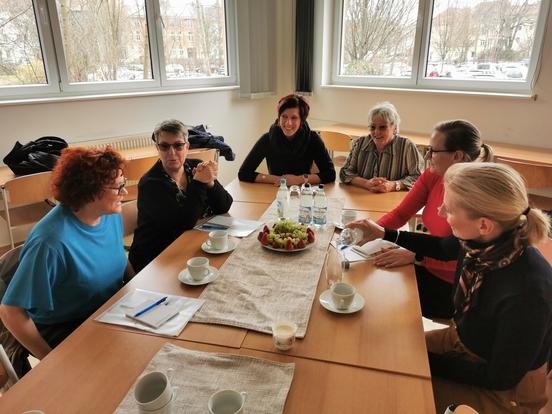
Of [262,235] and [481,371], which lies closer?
[481,371]

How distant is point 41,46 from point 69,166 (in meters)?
2.55

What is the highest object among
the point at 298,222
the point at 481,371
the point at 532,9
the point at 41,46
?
the point at 532,9

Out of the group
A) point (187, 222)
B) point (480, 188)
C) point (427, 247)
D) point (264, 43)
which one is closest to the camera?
point (480, 188)

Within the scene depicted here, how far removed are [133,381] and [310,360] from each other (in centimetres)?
44

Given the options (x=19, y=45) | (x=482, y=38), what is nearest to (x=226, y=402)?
(x=19, y=45)

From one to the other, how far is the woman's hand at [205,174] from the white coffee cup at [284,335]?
107 centimetres

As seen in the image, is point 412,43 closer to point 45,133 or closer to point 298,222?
point 298,222

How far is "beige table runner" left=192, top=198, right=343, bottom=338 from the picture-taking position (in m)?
1.22

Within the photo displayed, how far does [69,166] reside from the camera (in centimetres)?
144

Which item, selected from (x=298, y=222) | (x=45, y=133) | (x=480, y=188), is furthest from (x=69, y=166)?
(x=45, y=133)

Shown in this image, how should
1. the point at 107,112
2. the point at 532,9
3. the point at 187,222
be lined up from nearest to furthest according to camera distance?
1. the point at 187,222
2. the point at 532,9
3. the point at 107,112

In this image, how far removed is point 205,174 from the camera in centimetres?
203

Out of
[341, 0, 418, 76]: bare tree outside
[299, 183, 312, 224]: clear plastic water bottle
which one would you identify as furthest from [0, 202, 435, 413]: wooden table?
[341, 0, 418, 76]: bare tree outside

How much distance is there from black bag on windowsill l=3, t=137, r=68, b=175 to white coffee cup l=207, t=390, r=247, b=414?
2545mm
